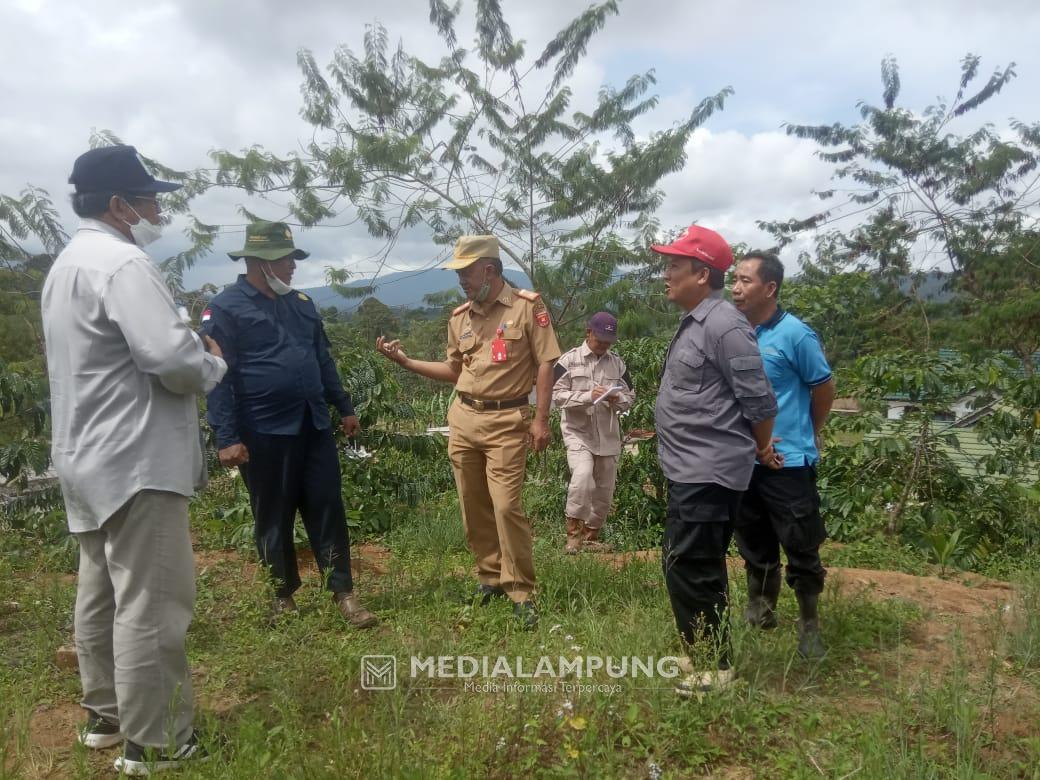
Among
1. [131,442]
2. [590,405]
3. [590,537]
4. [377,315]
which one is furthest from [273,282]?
[377,315]

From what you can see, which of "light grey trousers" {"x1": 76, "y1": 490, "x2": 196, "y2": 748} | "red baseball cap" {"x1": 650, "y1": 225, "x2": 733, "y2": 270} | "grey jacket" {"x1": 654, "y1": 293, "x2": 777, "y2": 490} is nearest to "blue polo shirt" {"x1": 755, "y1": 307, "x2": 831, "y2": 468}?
"grey jacket" {"x1": 654, "y1": 293, "x2": 777, "y2": 490}

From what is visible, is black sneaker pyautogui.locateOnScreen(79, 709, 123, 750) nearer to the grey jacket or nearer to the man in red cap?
the man in red cap

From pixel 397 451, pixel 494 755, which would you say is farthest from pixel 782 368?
pixel 397 451

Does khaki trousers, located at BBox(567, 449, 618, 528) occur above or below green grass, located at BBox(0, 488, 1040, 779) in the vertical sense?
above

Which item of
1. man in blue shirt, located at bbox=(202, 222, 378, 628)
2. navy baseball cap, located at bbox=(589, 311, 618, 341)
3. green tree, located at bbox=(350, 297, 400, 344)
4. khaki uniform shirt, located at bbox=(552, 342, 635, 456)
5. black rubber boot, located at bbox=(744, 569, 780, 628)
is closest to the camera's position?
black rubber boot, located at bbox=(744, 569, 780, 628)

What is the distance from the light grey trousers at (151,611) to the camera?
210 cm

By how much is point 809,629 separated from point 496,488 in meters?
1.40

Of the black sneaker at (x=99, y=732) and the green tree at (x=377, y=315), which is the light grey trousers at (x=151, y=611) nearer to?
the black sneaker at (x=99, y=732)

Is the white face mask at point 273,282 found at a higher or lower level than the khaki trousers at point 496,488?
higher

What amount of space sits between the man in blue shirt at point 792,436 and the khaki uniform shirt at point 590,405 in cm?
222

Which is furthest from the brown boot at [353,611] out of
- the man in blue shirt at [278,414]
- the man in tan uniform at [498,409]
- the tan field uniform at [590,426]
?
the tan field uniform at [590,426]

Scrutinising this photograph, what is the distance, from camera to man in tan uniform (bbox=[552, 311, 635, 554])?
508cm

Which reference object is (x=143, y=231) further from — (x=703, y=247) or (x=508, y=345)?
(x=703, y=247)

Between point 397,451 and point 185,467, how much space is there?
3.31 meters
